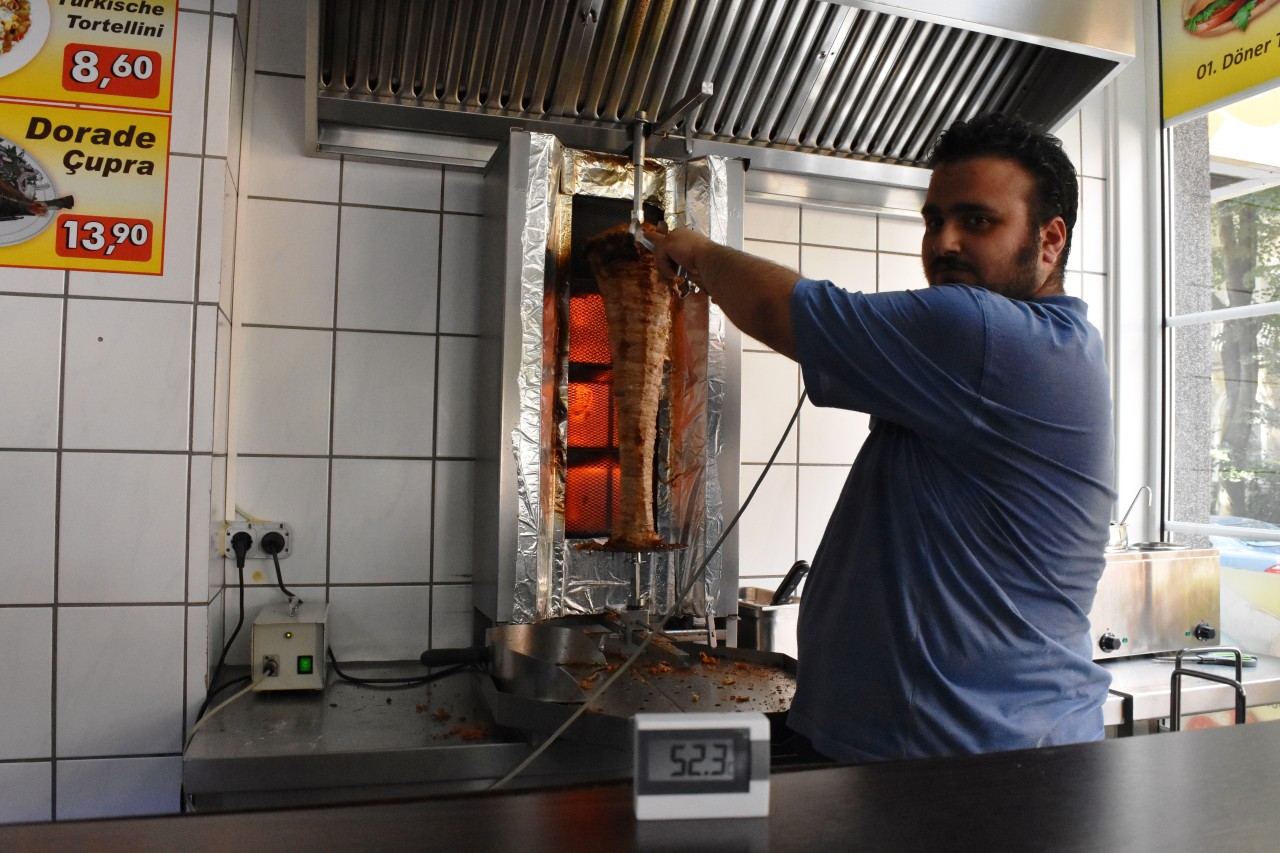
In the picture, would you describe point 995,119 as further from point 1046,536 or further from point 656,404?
point 656,404

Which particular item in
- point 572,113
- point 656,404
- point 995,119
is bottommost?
point 656,404

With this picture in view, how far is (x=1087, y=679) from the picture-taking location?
1298 mm

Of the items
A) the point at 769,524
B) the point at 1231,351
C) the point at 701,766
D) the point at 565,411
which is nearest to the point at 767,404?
the point at 769,524

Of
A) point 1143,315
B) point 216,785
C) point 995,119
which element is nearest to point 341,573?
point 216,785

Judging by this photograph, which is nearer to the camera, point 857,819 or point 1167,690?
point 857,819

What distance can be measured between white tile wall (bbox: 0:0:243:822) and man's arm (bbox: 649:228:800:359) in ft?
3.47

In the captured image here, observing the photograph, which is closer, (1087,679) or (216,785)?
(1087,679)

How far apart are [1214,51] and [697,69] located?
72.2 inches

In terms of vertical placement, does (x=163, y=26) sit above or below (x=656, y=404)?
above

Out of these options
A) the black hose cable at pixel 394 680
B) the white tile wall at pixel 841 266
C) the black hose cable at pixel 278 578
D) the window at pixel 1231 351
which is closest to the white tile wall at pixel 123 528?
the black hose cable at pixel 278 578

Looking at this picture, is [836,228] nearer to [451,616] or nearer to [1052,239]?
[1052,239]

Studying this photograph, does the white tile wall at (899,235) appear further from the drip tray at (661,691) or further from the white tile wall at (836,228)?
the drip tray at (661,691)

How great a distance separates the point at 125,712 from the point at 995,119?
6.37 ft

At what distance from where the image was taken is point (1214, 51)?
2.85 metres
